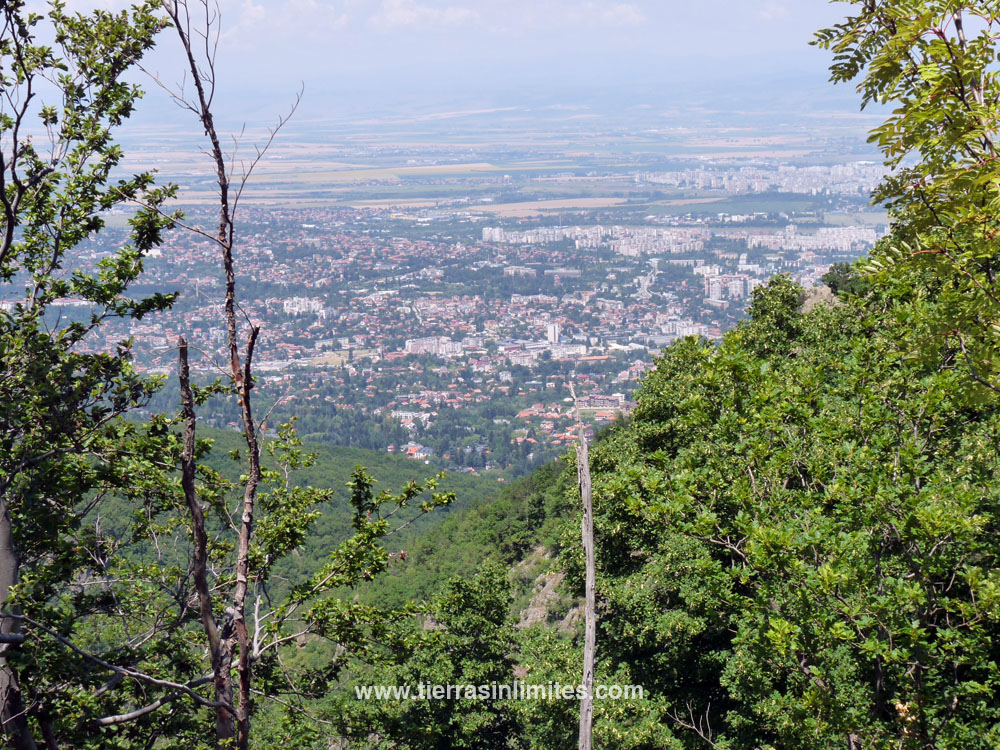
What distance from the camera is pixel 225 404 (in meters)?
89.6

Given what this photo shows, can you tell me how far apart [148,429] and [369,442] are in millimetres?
71354

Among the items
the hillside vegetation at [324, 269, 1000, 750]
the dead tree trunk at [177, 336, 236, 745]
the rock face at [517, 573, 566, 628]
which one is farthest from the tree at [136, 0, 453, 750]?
the rock face at [517, 573, 566, 628]

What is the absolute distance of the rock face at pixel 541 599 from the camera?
22.5 meters

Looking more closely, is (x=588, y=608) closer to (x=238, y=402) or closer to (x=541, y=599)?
(x=238, y=402)

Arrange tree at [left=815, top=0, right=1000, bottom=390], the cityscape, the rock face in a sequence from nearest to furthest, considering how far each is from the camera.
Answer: tree at [left=815, top=0, right=1000, bottom=390] < the rock face < the cityscape

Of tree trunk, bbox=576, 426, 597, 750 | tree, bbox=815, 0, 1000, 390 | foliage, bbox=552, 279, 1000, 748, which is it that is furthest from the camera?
foliage, bbox=552, 279, 1000, 748

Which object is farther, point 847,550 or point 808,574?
point 847,550

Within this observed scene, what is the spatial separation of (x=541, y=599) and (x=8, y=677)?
65.4 ft

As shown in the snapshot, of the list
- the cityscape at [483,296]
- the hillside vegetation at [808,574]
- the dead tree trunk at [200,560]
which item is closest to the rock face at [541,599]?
the hillside vegetation at [808,574]

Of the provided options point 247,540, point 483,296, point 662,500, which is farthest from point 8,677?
point 483,296

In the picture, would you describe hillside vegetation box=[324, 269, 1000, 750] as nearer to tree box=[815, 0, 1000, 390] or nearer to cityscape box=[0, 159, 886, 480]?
tree box=[815, 0, 1000, 390]

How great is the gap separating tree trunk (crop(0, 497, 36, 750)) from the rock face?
55.5 ft

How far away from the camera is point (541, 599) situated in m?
24.0

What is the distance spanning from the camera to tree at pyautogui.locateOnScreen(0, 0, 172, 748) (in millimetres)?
6051
